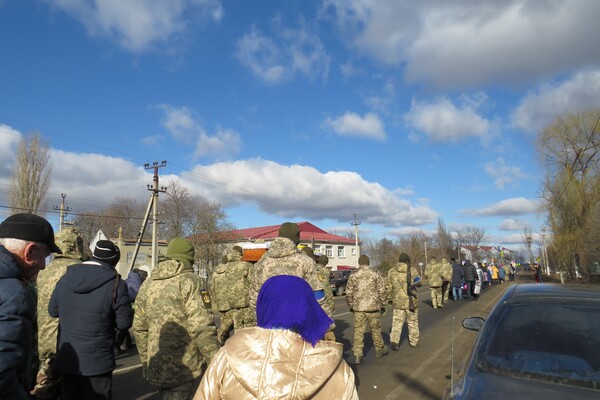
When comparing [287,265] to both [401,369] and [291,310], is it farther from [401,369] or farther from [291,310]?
[401,369]

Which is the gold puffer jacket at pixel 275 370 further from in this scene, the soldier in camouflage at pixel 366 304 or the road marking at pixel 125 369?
the road marking at pixel 125 369

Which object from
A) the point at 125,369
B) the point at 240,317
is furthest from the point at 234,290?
the point at 125,369

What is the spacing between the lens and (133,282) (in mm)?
9500

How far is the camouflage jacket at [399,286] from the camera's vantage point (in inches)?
341

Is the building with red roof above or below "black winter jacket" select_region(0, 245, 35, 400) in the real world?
above

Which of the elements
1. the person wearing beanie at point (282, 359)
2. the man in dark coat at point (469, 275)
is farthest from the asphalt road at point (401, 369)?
the man in dark coat at point (469, 275)

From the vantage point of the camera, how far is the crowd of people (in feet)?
6.05

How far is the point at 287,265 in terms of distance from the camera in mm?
4648

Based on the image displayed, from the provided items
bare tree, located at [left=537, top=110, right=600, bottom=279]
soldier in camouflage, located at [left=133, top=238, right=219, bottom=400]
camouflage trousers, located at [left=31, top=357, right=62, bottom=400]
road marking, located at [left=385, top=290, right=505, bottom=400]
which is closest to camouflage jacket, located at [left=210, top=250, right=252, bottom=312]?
road marking, located at [left=385, top=290, right=505, bottom=400]

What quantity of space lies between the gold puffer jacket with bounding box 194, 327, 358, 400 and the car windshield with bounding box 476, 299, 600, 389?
1.67 m

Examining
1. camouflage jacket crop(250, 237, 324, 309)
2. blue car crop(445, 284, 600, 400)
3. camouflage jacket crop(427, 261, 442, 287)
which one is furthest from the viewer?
camouflage jacket crop(427, 261, 442, 287)

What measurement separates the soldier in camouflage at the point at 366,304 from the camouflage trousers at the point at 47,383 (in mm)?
4751

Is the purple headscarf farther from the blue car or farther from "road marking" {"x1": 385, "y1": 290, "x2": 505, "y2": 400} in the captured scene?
"road marking" {"x1": 385, "y1": 290, "x2": 505, "y2": 400}

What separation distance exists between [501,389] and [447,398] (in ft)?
1.45
